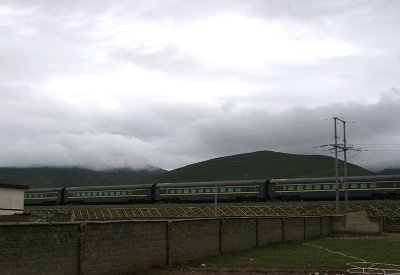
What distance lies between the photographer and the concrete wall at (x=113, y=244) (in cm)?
1238

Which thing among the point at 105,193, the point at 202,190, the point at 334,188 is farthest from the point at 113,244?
the point at 105,193

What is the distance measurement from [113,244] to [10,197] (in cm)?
2659

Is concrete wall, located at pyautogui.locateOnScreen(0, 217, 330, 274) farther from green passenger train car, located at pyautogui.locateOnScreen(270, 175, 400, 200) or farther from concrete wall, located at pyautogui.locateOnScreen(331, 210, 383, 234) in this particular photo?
green passenger train car, located at pyautogui.locateOnScreen(270, 175, 400, 200)

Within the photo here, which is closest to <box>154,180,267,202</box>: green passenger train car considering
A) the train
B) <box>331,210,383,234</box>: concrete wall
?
the train

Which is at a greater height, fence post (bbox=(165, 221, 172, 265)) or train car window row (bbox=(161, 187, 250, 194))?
train car window row (bbox=(161, 187, 250, 194))

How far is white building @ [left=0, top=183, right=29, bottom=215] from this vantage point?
125ft

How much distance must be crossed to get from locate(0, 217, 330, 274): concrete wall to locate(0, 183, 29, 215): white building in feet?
67.9

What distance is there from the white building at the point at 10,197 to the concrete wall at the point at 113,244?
2070 centimetres

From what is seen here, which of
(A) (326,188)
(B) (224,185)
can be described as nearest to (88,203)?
(B) (224,185)

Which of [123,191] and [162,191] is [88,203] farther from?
[162,191]

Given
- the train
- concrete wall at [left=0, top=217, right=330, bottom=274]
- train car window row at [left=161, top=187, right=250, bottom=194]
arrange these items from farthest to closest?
train car window row at [left=161, top=187, right=250, bottom=194], the train, concrete wall at [left=0, top=217, right=330, bottom=274]

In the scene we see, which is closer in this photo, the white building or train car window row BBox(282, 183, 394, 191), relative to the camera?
the white building

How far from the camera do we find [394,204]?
50438 millimetres

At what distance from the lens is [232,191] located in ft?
202
